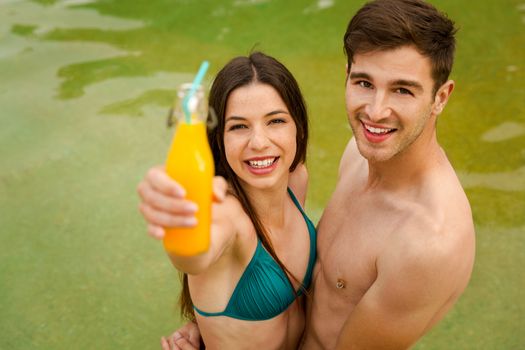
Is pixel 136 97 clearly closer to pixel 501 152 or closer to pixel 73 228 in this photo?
pixel 73 228

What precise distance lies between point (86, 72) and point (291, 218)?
3597 mm

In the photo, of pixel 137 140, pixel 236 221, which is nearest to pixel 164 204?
pixel 236 221

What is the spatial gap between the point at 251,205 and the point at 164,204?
102 cm

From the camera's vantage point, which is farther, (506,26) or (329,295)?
(506,26)

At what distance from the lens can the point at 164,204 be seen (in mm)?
1354

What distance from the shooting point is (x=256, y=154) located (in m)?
2.19

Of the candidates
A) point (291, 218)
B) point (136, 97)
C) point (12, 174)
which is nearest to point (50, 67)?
point (136, 97)

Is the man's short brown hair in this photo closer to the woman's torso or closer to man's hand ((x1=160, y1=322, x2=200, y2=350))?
the woman's torso

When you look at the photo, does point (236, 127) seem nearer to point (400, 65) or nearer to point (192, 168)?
point (400, 65)

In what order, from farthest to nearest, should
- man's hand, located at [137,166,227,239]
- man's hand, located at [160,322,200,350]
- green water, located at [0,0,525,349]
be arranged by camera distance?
green water, located at [0,0,525,349] → man's hand, located at [160,322,200,350] → man's hand, located at [137,166,227,239]

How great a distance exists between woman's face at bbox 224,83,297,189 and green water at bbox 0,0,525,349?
5.29 feet

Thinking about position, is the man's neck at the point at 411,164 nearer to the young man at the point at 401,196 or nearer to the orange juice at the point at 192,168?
the young man at the point at 401,196

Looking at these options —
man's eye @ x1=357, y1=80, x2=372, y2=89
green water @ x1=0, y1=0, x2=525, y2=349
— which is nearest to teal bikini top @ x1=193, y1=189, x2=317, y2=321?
man's eye @ x1=357, y1=80, x2=372, y2=89

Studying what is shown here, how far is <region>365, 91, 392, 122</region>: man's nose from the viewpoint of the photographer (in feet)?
7.13
